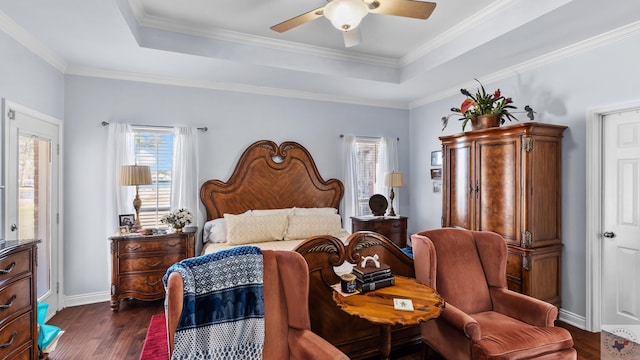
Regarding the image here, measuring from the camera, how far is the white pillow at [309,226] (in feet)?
13.2

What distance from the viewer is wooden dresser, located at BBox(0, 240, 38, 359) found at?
1845 mm

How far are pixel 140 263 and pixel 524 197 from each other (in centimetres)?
395

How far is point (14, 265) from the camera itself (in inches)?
76.2

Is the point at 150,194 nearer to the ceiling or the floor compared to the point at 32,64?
nearer to the floor

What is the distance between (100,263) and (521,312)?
4.25 metres

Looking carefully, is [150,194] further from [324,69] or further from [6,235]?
[324,69]

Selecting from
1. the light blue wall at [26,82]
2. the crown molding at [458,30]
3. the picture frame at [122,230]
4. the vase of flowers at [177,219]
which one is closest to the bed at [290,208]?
the vase of flowers at [177,219]

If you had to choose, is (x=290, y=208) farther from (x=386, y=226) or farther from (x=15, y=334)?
(x=15, y=334)

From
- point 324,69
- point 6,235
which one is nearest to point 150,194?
point 6,235

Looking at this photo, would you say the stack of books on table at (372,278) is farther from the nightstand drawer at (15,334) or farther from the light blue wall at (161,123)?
the light blue wall at (161,123)

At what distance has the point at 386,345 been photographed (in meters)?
1.91

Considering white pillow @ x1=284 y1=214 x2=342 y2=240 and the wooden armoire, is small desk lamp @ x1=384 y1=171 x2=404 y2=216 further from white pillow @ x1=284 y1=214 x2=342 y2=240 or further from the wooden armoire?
the wooden armoire

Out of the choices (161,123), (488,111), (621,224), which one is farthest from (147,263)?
(621,224)

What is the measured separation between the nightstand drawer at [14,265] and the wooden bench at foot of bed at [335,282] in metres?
1.69
